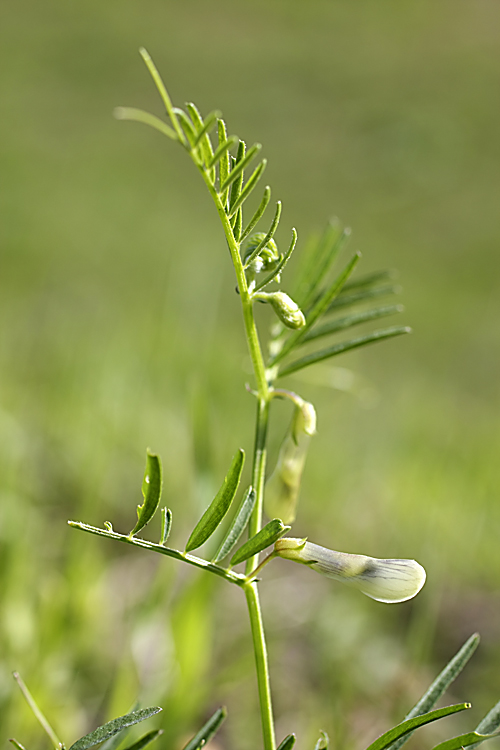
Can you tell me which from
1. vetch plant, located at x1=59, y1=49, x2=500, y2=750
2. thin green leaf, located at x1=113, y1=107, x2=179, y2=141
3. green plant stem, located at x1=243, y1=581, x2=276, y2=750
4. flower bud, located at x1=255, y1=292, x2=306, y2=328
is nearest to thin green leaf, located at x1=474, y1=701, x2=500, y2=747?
vetch plant, located at x1=59, y1=49, x2=500, y2=750

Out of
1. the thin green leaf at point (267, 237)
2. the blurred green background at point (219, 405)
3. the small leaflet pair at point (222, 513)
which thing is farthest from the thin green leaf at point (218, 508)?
the blurred green background at point (219, 405)

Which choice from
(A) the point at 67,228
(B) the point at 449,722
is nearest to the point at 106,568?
(B) the point at 449,722

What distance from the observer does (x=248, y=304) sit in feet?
1.10

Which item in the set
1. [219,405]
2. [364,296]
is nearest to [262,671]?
[364,296]

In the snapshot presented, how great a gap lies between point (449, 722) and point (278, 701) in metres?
0.20

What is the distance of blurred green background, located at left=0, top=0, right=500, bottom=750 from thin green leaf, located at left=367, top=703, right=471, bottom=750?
27cm

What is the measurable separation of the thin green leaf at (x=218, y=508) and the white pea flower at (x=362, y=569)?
0.03 m

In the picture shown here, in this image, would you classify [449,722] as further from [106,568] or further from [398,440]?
[398,440]

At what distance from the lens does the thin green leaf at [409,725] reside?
10.9 inches

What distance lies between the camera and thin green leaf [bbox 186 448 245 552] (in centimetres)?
30

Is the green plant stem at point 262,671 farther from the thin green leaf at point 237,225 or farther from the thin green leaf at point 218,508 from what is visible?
the thin green leaf at point 237,225

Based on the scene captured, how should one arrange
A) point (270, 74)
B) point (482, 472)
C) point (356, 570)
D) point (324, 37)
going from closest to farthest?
1. point (356, 570)
2. point (482, 472)
3. point (270, 74)
4. point (324, 37)

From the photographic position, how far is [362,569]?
1.04ft

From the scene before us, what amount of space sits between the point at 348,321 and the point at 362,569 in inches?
7.2
